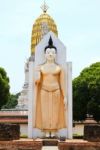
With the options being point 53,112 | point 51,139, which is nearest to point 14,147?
point 51,139

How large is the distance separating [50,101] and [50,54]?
1.71m

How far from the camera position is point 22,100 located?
202 ft

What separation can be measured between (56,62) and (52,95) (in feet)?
4.15

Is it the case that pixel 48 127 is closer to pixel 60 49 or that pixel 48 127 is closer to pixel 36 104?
pixel 36 104

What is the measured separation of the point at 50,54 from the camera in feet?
48.7

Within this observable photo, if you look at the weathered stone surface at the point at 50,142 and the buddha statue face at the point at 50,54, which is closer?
the weathered stone surface at the point at 50,142

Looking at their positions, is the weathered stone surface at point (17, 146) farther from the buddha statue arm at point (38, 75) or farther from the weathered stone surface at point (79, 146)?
the buddha statue arm at point (38, 75)

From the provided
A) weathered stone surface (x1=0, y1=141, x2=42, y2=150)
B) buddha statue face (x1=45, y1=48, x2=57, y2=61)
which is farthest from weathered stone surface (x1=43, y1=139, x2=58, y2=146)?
weathered stone surface (x1=0, y1=141, x2=42, y2=150)

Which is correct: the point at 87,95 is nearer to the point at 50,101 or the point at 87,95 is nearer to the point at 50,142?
the point at 50,101

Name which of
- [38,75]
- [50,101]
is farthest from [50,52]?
[50,101]

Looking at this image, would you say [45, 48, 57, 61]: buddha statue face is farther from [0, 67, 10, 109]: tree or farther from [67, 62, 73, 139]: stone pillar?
[0, 67, 10, 109]: tree

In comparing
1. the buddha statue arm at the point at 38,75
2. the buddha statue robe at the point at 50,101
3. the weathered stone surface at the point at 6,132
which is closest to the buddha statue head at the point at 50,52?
the buddha statue robe at the point at 50,101

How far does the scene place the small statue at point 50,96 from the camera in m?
14.8

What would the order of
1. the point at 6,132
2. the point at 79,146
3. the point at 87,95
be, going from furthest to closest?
the point at 87,95 → the point at 6,132 → the point at 79,146
